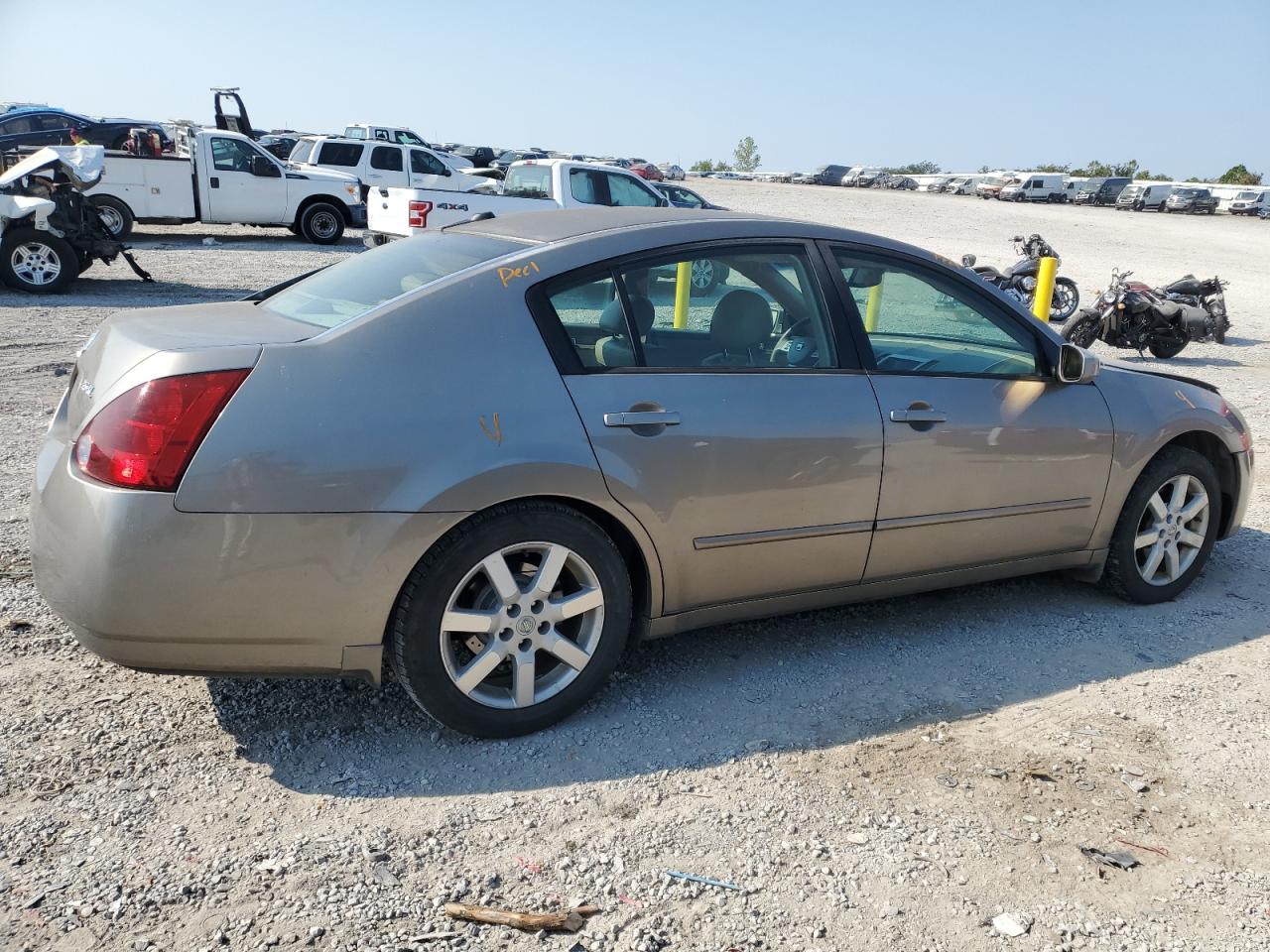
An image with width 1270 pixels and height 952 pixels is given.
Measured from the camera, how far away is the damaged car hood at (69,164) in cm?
1255

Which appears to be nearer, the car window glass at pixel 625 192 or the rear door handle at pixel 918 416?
the rear door handle at pixel 918 416

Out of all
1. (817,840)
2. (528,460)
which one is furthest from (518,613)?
(817,840)

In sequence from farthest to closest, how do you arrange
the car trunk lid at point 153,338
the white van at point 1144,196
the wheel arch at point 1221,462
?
the white van at point 1144,196 < the wheel arch at point 1221,462 < the car trunk lid at point 153,338

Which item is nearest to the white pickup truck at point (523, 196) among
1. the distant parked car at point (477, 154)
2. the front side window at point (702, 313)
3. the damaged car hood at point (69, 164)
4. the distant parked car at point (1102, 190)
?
the damaged car hood at point (69, 164)

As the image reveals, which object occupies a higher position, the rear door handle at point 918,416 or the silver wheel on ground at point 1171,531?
the rear door handle at point 918,416

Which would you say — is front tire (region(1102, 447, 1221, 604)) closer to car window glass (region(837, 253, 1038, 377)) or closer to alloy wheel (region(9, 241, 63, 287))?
car window glass (region(837, 253, 1038, 377))

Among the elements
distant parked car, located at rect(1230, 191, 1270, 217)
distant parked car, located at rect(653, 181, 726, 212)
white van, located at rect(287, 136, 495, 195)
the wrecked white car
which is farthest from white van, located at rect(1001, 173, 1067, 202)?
the wrecked white car

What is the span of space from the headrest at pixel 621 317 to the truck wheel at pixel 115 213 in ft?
57.5

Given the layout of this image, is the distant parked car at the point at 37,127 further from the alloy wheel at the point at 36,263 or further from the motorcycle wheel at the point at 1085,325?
the motorcycle wheel at the point at 1085,325

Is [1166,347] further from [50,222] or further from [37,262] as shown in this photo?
[37,262]

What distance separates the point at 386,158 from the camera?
938 inches

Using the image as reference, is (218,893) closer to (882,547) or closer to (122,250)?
(882,547)

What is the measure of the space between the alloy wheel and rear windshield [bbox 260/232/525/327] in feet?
35.2

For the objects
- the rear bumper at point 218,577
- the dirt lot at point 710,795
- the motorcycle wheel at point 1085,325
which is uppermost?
the rear bumper at point 218,577
